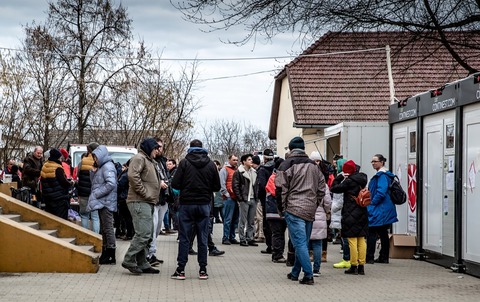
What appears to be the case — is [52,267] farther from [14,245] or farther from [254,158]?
[254,158]

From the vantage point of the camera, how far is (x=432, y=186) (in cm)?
1550

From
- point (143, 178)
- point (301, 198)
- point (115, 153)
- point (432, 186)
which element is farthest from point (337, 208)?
Answer: point (115, 153)

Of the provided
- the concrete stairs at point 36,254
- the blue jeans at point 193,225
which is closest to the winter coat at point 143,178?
the blue jeans at point 193,225

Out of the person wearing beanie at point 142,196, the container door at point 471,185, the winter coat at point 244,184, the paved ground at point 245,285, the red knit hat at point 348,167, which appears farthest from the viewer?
the winter coat at point 244,184

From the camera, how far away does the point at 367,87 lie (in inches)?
1371

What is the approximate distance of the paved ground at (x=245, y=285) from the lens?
11.1 metres

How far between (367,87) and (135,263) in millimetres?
22805

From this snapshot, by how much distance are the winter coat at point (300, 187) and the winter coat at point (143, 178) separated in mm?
1787

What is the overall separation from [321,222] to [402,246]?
3498mm

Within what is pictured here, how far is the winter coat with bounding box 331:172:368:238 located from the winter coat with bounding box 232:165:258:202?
528 centimetres

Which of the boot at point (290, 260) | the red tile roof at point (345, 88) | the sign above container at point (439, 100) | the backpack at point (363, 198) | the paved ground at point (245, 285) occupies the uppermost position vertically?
the red tile roof at point (345, 88)

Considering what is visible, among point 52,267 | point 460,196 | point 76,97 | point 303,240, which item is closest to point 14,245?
point 52,267

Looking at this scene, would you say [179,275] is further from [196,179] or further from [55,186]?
[55,186]

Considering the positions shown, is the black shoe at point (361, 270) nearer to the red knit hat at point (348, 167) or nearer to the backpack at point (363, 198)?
the backpack at point (363, 198)
